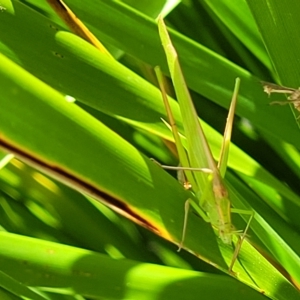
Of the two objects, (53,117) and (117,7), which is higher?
(117,7)

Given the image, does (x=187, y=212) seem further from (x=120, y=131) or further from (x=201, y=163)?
(x=120, y=131)

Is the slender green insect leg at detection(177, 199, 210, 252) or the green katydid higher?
the green katydid

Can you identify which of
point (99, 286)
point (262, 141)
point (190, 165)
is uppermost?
point (262, 141)

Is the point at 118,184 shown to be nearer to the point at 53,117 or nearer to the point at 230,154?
the point at 53,117

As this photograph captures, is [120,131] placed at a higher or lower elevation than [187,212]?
higher

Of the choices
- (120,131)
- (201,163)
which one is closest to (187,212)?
(201,163)

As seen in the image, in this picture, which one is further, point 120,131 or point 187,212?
point 120,131

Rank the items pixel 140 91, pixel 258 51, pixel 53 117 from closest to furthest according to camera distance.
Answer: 1. pixel 53 117
2. pixel 140 91
3. pixel 258 51

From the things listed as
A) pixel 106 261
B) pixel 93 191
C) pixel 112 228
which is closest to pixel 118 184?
pixel 93 191
